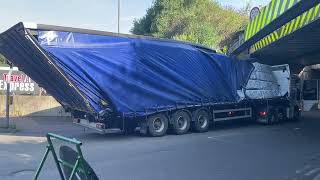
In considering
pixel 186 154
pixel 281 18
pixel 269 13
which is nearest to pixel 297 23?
pixel 269 13

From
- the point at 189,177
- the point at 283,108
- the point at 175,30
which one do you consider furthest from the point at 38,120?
the point at 175,30

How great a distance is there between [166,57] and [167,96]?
1442 millimetres

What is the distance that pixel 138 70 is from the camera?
57.5ft

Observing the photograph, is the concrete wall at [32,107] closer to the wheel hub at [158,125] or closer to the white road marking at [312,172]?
the wheel hub at [158,125]

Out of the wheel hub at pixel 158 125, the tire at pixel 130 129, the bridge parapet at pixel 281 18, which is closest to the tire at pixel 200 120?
the wheel hub at pixel 158 125

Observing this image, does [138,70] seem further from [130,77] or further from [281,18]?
[281,18]

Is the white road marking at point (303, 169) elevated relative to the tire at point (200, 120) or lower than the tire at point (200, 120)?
lower

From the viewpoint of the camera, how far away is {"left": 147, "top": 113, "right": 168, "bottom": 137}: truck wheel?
1800 centimetres

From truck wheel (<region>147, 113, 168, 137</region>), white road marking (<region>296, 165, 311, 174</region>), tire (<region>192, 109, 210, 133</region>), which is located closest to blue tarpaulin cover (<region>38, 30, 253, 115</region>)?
truck wheel (<region>147, 113, 168, 137</region>)

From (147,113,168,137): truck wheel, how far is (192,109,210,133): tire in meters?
1.60

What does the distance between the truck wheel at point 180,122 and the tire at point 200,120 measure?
369 mm

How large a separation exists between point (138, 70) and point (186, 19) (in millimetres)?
28122

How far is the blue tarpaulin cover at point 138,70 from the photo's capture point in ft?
51.8

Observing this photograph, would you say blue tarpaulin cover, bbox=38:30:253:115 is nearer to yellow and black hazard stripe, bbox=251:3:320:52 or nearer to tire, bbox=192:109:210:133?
tire, bbox=192:109:210:133
